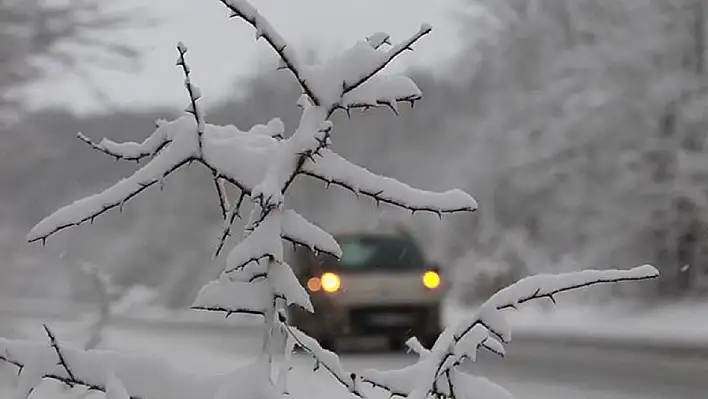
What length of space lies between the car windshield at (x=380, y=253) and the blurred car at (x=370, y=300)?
0.09 feet

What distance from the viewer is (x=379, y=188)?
1528mm

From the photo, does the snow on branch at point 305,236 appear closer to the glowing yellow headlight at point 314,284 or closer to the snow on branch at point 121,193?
the snow on branch at point 121,193

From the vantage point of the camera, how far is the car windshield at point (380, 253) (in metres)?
13.8

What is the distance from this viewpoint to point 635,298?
23766mm

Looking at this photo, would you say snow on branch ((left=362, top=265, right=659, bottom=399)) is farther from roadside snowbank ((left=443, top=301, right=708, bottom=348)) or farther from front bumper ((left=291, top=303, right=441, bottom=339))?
roadside snowbank ((left=443, top=301, right=708, bottom=348))

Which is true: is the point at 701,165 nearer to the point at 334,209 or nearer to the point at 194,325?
the point at 194,325

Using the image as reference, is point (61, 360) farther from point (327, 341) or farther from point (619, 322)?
point (619, 322)

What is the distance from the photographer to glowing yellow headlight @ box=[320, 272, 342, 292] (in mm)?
13133

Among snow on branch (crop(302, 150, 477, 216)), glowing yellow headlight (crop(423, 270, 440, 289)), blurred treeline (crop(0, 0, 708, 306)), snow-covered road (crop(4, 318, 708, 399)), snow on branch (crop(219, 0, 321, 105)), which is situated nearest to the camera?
snow on branch (crop(219, 0, 321, 105))

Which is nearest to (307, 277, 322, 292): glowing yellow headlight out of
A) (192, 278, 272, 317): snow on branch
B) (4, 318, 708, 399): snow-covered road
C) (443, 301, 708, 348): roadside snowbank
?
(4, 318, 708, 399): snow-covered road

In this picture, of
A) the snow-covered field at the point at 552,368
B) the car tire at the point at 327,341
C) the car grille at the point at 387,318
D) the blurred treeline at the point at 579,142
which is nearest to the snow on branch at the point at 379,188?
the snow-covered field at the point at 552,368

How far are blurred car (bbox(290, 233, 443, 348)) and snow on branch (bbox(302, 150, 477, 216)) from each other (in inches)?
442

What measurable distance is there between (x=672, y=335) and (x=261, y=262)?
16.8 meters

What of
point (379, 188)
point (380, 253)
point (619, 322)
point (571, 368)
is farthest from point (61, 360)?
point (619, 322)
